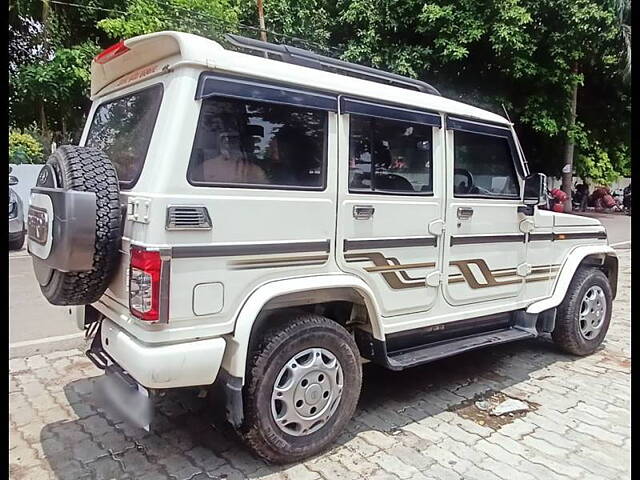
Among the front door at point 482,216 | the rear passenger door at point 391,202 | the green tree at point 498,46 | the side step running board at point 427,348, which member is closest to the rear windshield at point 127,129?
the rear passenger door at point 391,202

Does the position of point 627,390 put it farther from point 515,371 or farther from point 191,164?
point 191,164

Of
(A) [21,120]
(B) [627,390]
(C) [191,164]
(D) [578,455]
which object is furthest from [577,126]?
(A) [21,120]

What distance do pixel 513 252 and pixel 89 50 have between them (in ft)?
38.0

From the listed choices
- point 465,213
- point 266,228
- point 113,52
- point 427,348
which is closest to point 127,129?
point 113,52

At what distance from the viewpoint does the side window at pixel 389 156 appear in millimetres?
3172

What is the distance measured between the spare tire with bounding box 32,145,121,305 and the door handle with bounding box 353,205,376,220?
54.4 inches

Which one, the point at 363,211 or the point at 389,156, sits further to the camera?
the point at 389,156

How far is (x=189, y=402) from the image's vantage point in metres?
3.62

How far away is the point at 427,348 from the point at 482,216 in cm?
111

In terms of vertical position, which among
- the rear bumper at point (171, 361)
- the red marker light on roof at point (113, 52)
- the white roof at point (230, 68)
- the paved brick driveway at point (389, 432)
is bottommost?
the paved brick driveway at point (389, 432)

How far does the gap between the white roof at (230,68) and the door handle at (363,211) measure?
71 cm

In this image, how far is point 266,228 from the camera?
2750 millimetres

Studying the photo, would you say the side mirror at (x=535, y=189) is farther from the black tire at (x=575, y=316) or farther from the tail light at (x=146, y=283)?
the tail light at (x=146, y=283)

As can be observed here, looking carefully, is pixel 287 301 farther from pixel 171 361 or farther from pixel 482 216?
pixel 482 216
